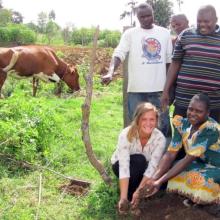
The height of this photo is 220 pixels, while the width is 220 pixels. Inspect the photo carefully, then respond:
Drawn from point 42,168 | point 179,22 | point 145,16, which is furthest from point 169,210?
point 179,22

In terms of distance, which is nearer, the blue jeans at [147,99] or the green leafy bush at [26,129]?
the blue jeans at [147,99]

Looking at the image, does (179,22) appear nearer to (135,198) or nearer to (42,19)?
(135,198)

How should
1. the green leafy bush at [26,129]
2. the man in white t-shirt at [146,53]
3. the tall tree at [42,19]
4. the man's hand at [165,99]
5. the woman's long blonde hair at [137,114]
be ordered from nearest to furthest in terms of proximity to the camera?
1. the woman's long blonde hair at [137,114]
2. the man's hand at [165,99]
3. the man in white t-shirt at [146,53]
4. the green leafy bush at [26,129]
5. the tall tree at [42,19]

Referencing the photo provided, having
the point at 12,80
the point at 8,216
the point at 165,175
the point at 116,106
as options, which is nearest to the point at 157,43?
the point at 165,175

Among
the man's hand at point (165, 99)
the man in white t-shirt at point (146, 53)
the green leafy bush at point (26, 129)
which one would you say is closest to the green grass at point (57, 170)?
the green leafy bush at point (26, 129)

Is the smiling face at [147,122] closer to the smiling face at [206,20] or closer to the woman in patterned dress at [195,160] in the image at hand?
the woman in patterned dress at [195,160]

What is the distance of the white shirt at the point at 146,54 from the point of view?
3938 mm

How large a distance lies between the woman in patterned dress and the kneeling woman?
0.28 feet

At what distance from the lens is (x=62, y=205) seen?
11.9 ft

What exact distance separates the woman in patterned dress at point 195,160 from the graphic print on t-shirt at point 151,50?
0.74 m

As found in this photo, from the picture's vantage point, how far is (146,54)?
3947mm

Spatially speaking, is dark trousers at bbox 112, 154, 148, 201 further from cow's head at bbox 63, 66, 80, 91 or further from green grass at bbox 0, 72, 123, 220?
cow's head at bbox 63, 66, 80, 91

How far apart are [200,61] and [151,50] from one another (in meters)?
0.60

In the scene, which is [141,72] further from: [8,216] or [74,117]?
[74,117]
